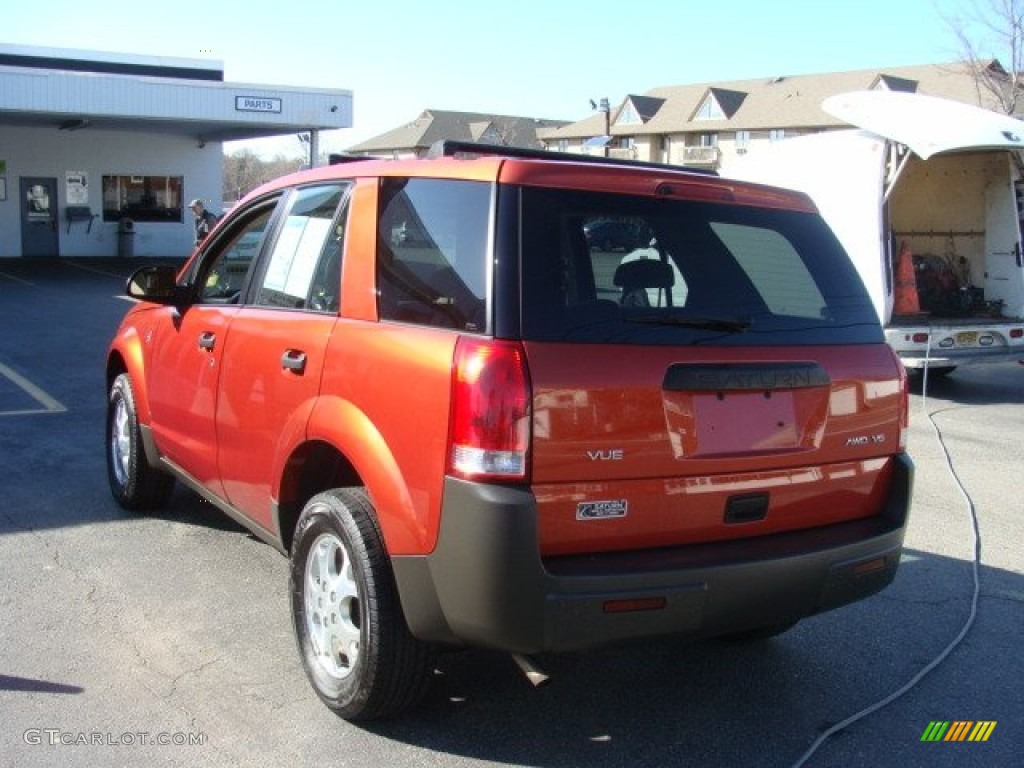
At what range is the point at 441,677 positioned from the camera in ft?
13.1

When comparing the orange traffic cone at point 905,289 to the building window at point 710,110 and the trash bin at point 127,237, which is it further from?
the building window at point 710,110

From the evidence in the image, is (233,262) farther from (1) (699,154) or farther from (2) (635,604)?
(1) (699,154)

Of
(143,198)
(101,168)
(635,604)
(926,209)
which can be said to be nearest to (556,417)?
(635,604)

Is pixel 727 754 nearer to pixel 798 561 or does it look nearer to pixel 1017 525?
pixel 798 561

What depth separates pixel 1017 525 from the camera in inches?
247

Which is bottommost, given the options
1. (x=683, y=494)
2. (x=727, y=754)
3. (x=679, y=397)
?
(x=727, y=754)

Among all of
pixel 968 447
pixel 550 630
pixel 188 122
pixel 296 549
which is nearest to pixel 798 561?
pixel 550 630

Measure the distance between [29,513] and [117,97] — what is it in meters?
21.3

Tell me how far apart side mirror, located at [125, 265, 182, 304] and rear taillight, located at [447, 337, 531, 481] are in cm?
255

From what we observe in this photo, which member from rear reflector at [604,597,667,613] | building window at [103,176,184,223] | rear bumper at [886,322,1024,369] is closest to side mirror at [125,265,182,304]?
rear reflector at [604,597,667,613]

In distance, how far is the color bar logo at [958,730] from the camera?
12.0 feet

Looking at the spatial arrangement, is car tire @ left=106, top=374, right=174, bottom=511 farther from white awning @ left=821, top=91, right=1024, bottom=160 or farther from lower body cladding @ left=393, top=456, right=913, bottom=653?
white awning @ left=821, top=91, right=1024, bottom=160

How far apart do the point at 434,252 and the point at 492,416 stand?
0.71m

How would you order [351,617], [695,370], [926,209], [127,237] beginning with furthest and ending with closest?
[127,237] < [926,209] < [351,617] < [695,370]
